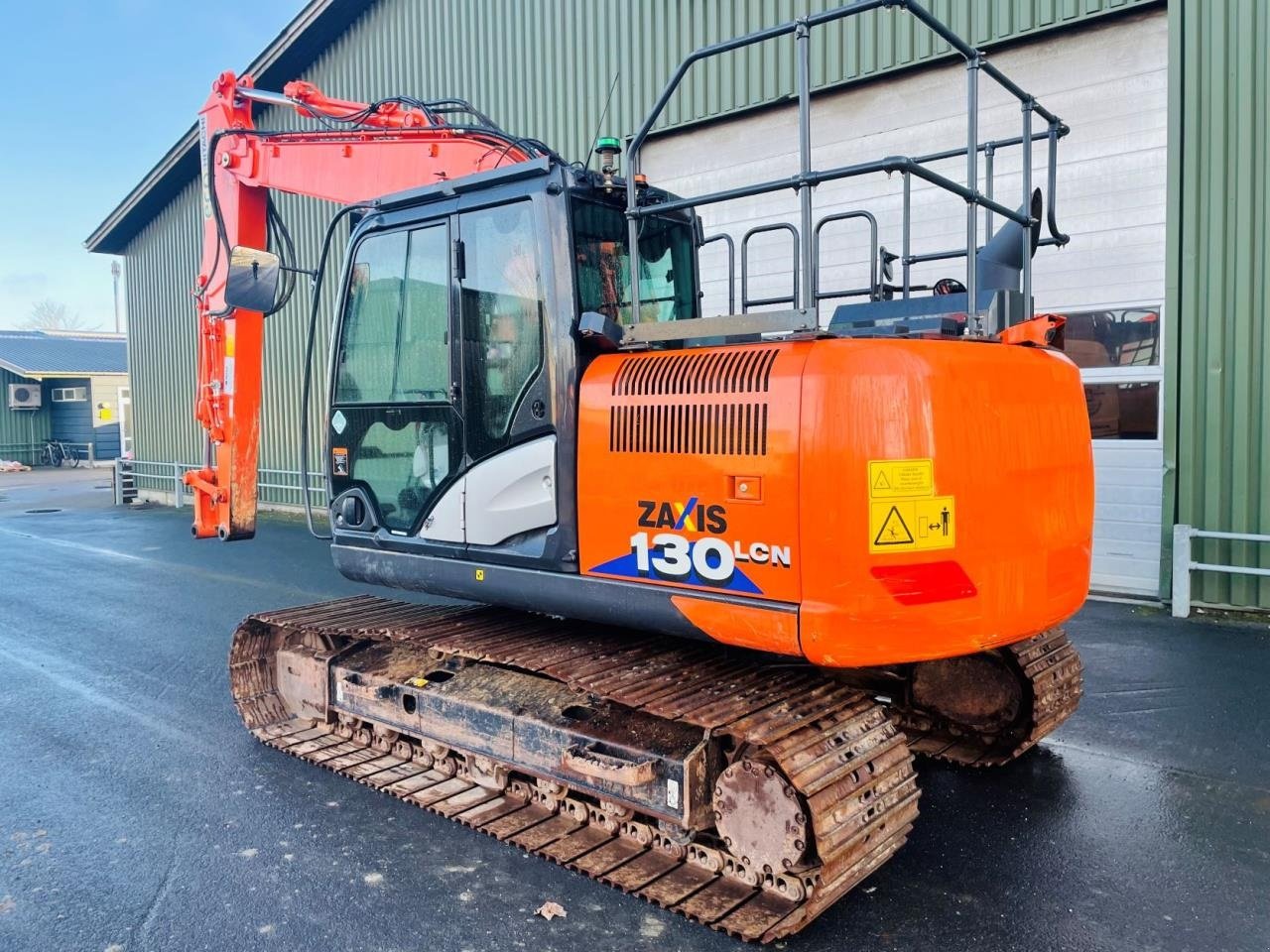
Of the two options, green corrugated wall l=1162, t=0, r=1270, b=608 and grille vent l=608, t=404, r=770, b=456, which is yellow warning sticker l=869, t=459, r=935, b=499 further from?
green corrugated wall l=1162, t=0, r=1270, b=608

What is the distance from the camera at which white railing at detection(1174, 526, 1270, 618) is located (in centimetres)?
776

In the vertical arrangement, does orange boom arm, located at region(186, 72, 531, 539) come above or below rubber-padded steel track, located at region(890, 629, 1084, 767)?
above

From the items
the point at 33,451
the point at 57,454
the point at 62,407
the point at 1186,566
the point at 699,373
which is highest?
the point at 62,407

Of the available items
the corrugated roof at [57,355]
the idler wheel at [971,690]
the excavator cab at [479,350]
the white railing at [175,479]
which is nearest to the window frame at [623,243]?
the excavator cab at [479,350]

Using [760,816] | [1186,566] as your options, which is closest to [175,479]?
[1186,566]

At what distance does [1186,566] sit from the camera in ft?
26.0

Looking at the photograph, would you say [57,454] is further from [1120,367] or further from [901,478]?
[901,478]

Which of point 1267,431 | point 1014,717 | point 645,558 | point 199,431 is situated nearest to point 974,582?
point 645,558

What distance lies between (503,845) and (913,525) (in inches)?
91.6

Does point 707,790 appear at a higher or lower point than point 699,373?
lower

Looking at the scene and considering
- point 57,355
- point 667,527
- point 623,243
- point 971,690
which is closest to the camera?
point 667,527

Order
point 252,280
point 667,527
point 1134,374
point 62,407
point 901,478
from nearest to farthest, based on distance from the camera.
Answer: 1. point 901,478
2. point 667,527
3. point 252,280
4. point 1134,374
5. point 62,407


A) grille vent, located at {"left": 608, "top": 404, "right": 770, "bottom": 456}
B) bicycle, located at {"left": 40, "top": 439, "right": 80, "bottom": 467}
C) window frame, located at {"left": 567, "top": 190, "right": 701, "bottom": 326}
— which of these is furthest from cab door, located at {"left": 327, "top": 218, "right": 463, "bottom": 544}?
bicycle, located at {"left": 40, "top": 439, "right": 80, "bottom": 467}

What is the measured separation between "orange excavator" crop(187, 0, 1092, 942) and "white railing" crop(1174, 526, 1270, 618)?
3319 millimetres
